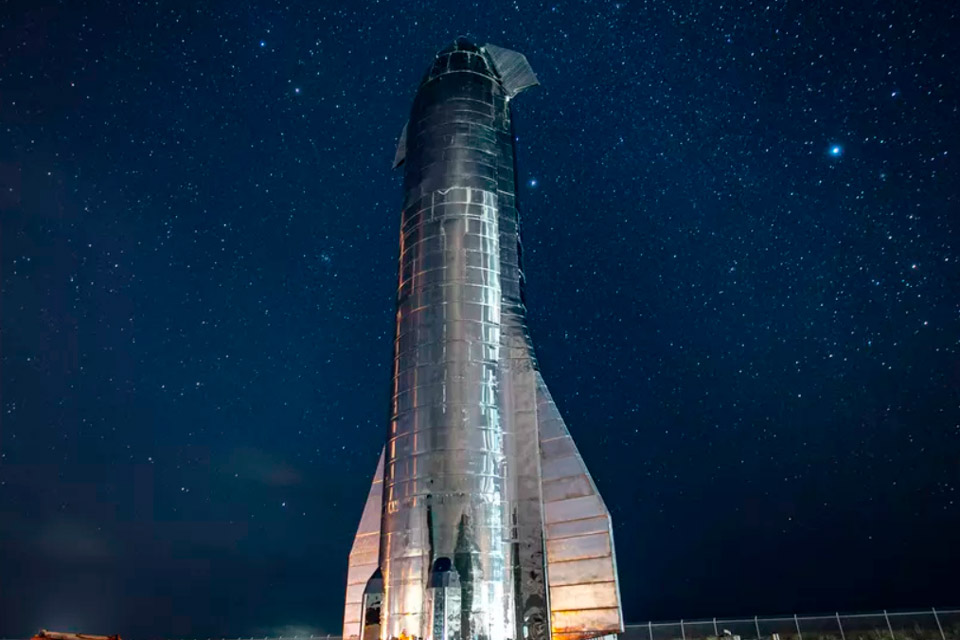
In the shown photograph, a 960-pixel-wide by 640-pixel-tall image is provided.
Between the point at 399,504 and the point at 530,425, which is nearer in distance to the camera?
the point at 399,504

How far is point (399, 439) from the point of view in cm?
1778

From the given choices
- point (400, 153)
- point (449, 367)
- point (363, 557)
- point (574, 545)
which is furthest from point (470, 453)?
point (400, 153)

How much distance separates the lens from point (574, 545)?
1744 centimetres

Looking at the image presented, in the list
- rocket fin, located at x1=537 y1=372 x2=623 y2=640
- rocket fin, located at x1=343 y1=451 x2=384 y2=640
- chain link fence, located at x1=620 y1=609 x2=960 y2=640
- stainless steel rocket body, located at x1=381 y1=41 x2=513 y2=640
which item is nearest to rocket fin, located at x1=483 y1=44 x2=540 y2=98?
stainless steel rocket body, located at x1=381 y1=41 x2=513 y2=640

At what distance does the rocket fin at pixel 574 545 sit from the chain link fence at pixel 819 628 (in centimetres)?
921

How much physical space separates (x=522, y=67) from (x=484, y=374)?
11.3 meters

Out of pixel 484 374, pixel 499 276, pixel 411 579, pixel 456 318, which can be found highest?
pixel 499 276

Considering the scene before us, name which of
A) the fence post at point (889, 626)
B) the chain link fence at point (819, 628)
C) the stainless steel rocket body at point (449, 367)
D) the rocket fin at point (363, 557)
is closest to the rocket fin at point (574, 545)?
the stainless steel rocket body at point (449, 367)

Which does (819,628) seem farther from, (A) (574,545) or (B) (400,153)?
(B) (400,153)

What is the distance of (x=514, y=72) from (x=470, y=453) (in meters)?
13.2

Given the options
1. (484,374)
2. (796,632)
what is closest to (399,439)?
(484,374)

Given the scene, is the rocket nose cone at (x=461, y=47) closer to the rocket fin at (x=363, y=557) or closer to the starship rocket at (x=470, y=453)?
the starship rocket at (x=470, y=453)

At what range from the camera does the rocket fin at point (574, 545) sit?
55.2ft

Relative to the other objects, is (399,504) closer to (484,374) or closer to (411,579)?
(411,579)
